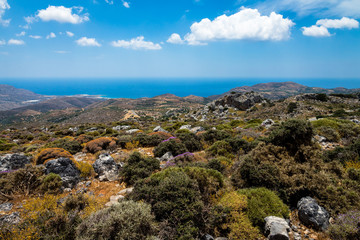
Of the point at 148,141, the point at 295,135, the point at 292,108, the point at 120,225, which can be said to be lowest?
the point at 148,141

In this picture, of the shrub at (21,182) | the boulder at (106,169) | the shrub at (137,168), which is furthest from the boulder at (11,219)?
the shrub at (137,168)

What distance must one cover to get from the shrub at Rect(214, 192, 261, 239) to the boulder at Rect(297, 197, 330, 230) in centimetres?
153

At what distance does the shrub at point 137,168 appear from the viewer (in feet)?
23.7

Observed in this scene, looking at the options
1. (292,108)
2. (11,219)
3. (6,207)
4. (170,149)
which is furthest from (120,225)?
(292,108)

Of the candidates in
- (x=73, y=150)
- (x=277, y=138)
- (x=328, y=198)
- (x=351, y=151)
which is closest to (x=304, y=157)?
(x=277, y=138)

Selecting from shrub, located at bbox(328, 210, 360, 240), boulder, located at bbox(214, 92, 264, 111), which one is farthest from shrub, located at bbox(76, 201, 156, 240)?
boulder, located at bbox(214, 92, 264, 111)

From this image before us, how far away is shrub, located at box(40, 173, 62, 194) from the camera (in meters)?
6.22

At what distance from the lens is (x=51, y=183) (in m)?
6.27

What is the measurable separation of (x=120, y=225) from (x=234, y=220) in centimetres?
308

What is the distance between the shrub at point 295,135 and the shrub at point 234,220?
344 centimetres

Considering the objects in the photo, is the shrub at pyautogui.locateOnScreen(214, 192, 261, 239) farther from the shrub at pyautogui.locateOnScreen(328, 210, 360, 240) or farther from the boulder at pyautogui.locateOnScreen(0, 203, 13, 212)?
the boulder at pyautogui.locateOnScreen(0, 203, 13, 212)

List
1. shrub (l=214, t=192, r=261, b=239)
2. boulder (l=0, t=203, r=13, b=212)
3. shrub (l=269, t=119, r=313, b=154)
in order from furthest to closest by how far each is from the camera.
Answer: shrub (l=269, t=119, r=313, b=154) < boulder (l=0, t=203, r=13, b=212) < shrub (l=214, t=192, r=261, b=239)

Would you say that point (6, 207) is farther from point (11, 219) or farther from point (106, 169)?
point (106, 169)

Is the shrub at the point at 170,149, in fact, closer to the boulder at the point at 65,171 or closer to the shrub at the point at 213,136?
the shrub at the point at 213,136
